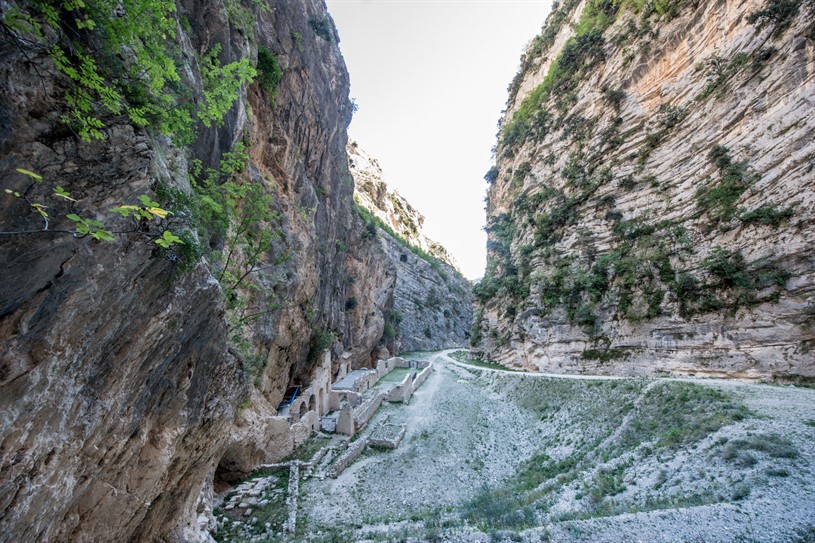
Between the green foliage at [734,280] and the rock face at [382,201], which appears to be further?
the rock face at [382,201]

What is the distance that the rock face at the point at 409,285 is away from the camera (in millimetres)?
52375

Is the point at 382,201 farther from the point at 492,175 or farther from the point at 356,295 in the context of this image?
the point at 356,295

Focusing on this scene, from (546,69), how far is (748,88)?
2229 centimetres

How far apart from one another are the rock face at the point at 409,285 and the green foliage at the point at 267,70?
27834mm

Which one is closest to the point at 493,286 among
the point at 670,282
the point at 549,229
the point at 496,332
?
the point at 496,332

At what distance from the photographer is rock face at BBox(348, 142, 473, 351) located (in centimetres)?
5238

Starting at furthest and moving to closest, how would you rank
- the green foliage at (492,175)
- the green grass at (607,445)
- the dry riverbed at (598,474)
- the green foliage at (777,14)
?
the green foliage at (492,175) → the green foliage at (777,14) → the green grass at (607,445) → the dry riverbed at (598,474)

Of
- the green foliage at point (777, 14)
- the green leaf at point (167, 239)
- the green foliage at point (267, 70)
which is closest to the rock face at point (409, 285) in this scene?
the green foliage at point (267, 70)

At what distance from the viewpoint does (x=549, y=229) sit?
24906 mm

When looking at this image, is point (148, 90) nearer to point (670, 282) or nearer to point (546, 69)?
point (670, 282)

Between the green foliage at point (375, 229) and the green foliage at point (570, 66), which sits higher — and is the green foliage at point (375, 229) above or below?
below

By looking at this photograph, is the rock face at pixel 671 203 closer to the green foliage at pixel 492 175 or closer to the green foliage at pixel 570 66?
the green foliage at pixel 570 66

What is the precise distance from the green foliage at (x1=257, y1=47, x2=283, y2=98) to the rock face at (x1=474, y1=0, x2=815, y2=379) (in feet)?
66.5

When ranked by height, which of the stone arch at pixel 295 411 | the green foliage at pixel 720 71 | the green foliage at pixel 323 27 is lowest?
the stone arch at pixel 295 411
